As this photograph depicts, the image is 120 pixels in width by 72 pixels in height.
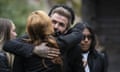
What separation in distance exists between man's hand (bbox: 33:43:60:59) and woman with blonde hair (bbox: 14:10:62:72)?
0.03 m

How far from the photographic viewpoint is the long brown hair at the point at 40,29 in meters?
6.11

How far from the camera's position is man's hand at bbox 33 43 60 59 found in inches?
245

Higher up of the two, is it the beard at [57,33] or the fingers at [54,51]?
the beard at [57,33]

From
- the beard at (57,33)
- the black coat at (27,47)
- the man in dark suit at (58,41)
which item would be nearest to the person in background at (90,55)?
the man in dark suit at (58,41)

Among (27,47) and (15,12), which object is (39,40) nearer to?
(27,47)

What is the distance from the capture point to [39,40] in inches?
244

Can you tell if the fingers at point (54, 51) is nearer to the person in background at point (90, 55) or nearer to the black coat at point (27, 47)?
the black coat at point (27, 47)

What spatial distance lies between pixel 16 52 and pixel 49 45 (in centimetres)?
32

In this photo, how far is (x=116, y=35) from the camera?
14.0m

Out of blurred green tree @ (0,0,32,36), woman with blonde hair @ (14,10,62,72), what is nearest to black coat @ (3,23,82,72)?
woman with blonde hair @ (14,10,62,72)

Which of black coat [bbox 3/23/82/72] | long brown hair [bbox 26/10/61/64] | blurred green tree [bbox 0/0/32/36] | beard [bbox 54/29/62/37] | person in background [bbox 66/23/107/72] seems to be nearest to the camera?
long brown hair [bbox 26/10/61/64]

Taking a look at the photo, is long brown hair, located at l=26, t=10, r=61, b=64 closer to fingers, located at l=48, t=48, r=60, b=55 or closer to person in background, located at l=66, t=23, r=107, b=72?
fingers, located at l=48, t=48, r=60, b=55

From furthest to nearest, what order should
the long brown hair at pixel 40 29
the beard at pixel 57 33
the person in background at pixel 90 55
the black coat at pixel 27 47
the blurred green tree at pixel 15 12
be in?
the blurred green tree at pixel 15 12, the person in background at pixel 90 55, the beard at pixel 57 33, the black coat at pixel 27 47, the long brown hair at pixel 40 29

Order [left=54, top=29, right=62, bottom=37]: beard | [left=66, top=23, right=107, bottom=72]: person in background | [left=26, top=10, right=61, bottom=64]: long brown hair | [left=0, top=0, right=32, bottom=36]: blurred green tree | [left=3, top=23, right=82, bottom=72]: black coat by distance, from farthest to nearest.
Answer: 1. [left=0, top=0, right=32, bottom=36]: blurred green tree
2. [left=66, top=23, right=107, bottom=72]: person in background
3. [left=54, top=29, right=62, bottom=37]: beard
4. [left=3, top=23, right=82, bottom=72]: black coat
5. [left=26, top=10, right=61, bottom=64]: long brown hair
